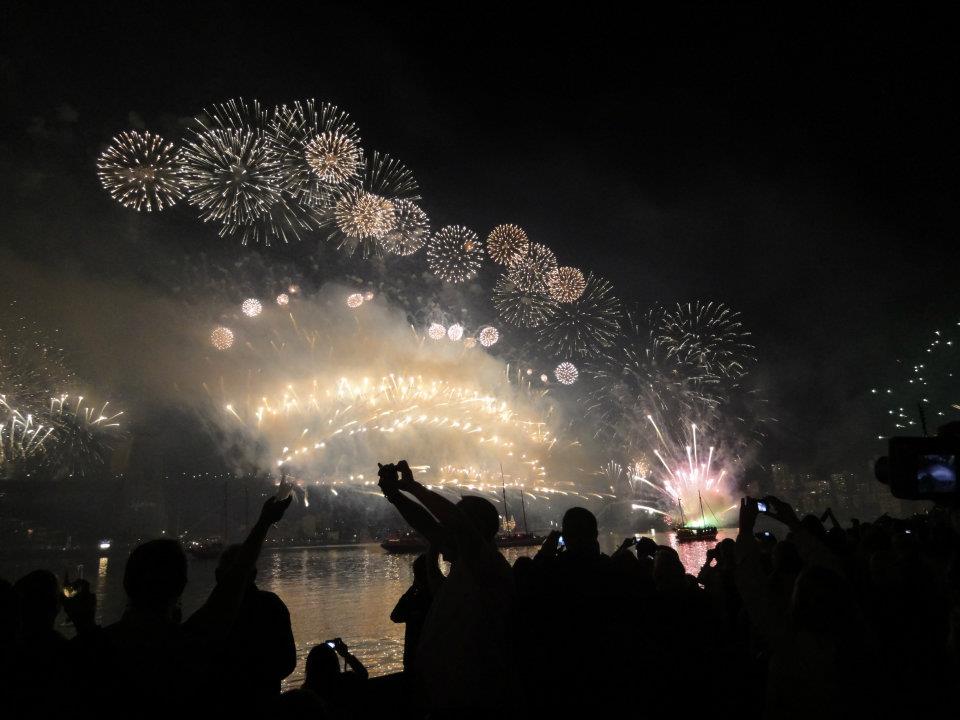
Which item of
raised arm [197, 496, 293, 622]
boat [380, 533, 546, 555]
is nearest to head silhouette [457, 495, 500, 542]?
raised arm [197, 496, 293, 622]

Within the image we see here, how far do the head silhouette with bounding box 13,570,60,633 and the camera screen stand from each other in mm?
4996

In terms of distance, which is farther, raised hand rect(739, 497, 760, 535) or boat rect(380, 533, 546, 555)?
boat rect(380, 533, 546, 555)

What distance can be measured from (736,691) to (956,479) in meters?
3.39

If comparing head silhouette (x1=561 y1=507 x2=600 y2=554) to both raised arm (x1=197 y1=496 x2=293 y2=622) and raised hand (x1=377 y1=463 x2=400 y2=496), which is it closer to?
raised hand (x1=377 y1=463 x2=400 y2=496)

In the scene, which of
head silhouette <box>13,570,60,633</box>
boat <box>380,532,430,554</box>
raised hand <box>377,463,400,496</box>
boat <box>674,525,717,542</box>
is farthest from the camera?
boat <box>380,532,430,554</box>

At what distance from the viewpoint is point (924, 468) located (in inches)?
142

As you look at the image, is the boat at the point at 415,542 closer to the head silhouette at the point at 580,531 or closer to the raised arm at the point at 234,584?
the head silhouette at the point at 580,531

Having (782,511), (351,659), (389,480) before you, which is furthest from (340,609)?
(389,480)

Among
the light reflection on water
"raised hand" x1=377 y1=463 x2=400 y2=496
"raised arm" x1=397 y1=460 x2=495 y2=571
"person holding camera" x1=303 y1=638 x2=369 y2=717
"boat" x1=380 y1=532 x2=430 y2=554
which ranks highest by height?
"raised hand" x1=377 y1=463 x2=400 y2=496

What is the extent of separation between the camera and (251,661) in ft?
10.7

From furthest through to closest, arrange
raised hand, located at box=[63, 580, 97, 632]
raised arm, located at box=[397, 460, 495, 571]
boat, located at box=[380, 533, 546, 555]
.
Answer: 1. boat, located at box=[380, 533, 546, 555]
2. raised hand, located at box=[63, 580, 97, 632]
3. raised arm, located at box=[397, 460, 495, 571]

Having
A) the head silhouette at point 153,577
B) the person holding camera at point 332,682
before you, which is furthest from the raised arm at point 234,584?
the person holding camera at point 332,682

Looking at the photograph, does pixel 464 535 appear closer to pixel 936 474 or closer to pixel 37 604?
pixel 37 604

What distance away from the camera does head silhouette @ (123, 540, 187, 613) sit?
2432 millimetres
